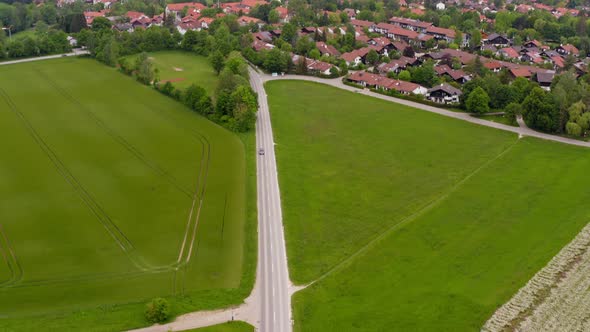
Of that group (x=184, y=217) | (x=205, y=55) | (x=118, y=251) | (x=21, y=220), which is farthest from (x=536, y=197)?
(x=205, y=55)

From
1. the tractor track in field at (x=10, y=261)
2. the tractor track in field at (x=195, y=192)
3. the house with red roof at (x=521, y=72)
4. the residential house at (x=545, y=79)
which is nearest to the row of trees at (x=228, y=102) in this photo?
the tractor track in field at (x=195, y=192)

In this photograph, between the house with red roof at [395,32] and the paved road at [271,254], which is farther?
the house with red roof at [395,32]

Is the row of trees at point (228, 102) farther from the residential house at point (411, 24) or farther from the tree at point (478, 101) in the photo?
the residential house at point (411, 24)

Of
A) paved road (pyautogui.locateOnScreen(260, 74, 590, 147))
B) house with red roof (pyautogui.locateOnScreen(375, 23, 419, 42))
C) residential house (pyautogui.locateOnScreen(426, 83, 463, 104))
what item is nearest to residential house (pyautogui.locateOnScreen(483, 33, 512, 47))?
house with red roof (pyautogui.locateOnScreen(375, 23, 419, 42))

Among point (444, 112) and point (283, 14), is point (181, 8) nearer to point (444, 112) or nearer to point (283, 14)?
point (283, 14)

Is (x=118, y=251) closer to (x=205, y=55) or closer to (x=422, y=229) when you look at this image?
(x=422, y=229)

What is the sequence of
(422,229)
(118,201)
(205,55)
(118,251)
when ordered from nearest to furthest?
(118,251) → (422,229) → (118,201) → (205,55)

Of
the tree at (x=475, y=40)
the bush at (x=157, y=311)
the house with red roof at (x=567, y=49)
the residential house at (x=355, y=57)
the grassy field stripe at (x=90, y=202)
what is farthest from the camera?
the tree at (x=475, y=40)

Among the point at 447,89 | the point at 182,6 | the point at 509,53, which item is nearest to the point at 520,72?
the point at 447,89
